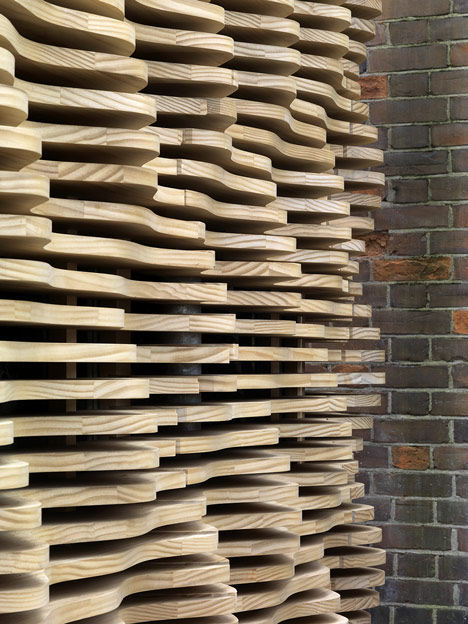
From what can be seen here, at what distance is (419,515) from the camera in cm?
356

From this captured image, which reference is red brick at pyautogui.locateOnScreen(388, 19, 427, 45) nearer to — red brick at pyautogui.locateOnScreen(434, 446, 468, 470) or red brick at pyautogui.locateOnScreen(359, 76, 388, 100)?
red brick at pyautogui.locateOnScreen(359, 76, 388, 100)

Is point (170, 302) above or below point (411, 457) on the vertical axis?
above

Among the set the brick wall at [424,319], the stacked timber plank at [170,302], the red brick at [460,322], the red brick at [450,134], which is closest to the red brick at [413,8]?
the brick wall at [424,319]

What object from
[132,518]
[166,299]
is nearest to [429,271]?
[166,299]

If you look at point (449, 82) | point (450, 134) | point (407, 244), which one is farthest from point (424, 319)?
point (449, 82)

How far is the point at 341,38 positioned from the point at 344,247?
19.9 inches

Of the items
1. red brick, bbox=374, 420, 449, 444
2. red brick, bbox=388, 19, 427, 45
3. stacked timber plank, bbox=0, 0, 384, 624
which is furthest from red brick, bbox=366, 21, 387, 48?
red brick, bbox=374, 420, 449, 444

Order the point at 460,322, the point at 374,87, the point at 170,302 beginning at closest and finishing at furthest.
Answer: the point at 170,302
the point at 460,322
the point at 374,87

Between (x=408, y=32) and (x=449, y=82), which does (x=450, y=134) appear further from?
(x=408, y=32)

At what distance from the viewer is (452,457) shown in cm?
354

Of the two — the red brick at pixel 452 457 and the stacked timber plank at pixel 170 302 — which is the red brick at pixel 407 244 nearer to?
the red brick at pixel 452 457

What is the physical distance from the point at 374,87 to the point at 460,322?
82 centimetres

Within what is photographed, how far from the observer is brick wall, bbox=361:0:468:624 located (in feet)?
11.6

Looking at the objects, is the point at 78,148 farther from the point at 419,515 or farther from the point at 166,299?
the point at 419,515
